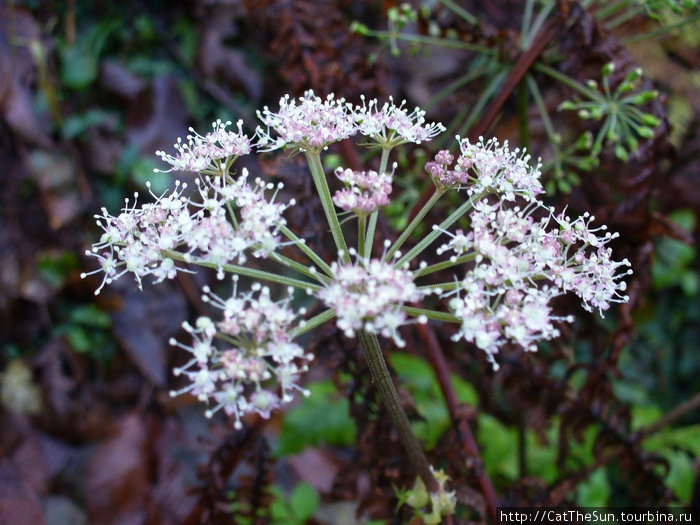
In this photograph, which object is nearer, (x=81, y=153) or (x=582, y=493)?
(x=582, y=493)

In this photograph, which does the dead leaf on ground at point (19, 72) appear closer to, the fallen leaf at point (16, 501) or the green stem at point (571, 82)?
the fallen leaf at point (16, 501)

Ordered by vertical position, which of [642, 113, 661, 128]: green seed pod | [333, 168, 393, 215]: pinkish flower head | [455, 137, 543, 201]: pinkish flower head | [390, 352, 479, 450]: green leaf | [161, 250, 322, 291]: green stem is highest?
[642, 113, 661, 128]: green seed pod

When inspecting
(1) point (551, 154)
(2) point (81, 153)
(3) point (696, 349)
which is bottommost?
(3) point (696, 349)

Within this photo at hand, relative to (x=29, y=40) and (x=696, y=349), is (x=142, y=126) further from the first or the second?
(x=696, y=349)

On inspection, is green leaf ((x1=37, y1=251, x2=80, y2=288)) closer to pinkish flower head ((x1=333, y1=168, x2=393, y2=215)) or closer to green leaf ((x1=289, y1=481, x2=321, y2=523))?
green leaf ((x1=289, y1=481, x2=321, y2=523))

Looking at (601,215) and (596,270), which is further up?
(601,215)

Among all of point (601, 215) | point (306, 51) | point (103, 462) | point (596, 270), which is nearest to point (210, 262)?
point (596, 270)

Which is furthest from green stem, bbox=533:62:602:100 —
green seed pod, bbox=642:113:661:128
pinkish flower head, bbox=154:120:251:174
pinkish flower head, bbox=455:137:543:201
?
pinkish flower head, bbox=154:120:251:174

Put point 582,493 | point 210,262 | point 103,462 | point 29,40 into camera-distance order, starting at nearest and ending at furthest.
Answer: point 210,262, point 582,493, point 103,462, point 29,40

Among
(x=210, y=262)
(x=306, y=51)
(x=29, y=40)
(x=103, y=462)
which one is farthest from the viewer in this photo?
(x=29, y=40)
